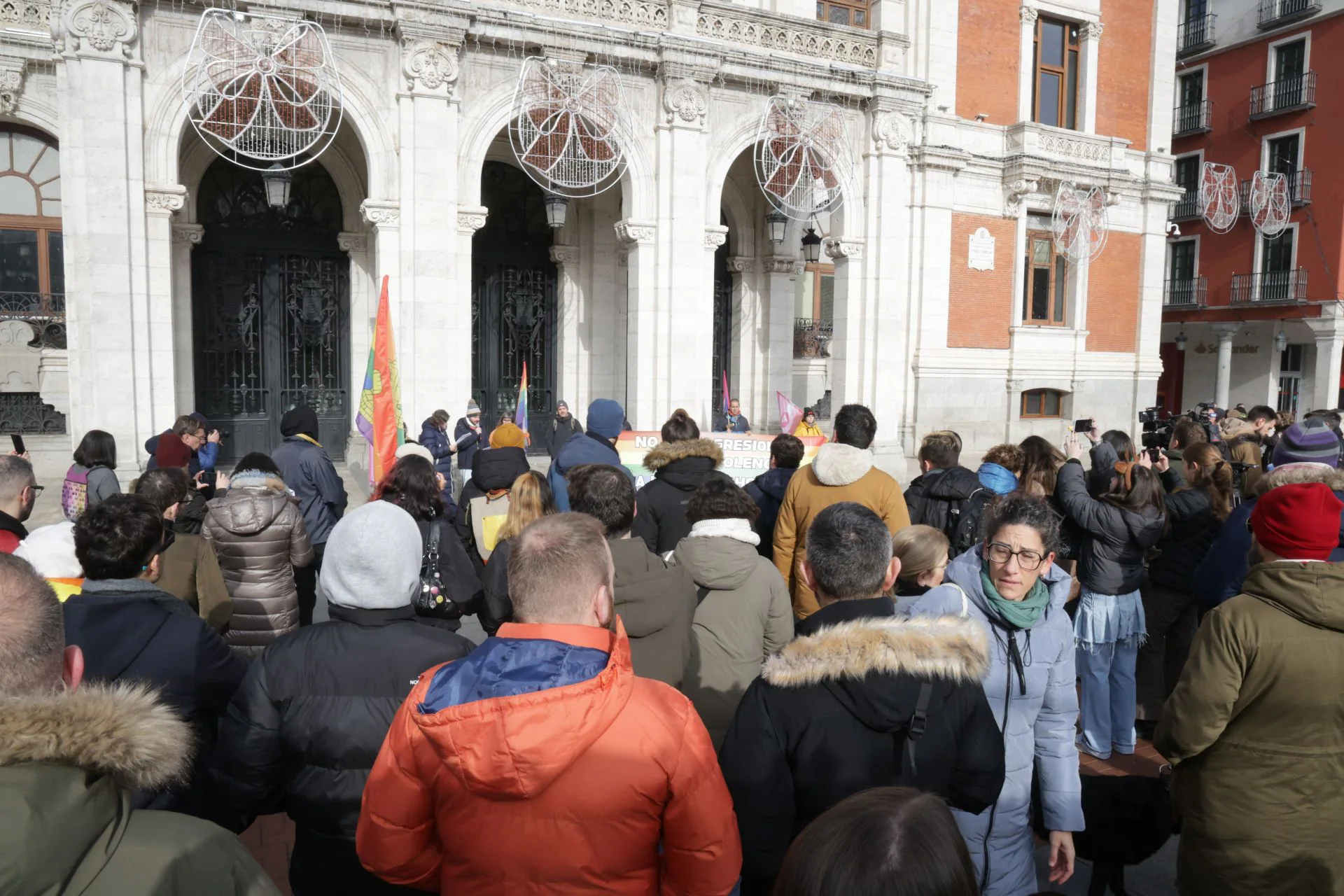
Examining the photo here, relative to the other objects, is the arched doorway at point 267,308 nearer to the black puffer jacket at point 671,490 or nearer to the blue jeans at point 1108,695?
the black puffer jacket at point 671,490

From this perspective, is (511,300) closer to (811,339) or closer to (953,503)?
(811,339)

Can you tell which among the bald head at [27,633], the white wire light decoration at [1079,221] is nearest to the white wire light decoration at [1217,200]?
the white wire light decoration at [1079,221]

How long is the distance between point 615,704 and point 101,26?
13243 millimetres

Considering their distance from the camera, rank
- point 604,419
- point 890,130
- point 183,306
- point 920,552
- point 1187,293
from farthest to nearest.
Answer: point 1187,293, point 890,130, point 183,306, point 604,419, point 920,552

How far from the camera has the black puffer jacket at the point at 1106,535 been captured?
16.4 ft

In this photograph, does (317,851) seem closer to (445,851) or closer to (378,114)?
(445,851)

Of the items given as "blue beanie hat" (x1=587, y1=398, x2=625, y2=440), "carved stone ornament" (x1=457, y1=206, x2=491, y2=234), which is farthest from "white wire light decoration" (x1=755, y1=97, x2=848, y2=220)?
"blue beanie hat" (x1=587, y1=398, x2=625, y2=440)

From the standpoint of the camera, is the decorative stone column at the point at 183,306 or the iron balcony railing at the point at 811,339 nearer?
the decorative stone column at the point at 183,306

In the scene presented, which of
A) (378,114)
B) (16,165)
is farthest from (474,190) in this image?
(16,165)

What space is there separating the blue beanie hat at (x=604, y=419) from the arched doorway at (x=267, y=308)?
34.6 feet

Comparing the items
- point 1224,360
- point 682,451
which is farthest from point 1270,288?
point 682,451

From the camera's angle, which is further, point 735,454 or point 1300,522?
point 735,454

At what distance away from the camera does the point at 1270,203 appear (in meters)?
23.6

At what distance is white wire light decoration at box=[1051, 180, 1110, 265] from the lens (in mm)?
18906
